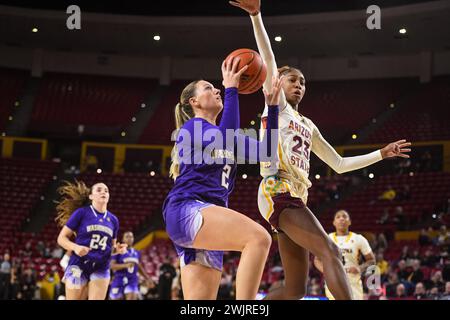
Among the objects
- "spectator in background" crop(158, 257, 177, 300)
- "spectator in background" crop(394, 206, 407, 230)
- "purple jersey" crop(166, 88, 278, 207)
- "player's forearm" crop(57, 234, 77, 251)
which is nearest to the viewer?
"purple jersey" crop(166, 88, 278, 207)

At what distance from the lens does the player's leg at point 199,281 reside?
4.08 m

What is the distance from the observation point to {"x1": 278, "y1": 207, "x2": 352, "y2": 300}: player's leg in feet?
13.6

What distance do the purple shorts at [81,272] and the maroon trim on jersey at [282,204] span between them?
3.34 meters

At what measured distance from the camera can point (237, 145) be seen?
4059 millimetres

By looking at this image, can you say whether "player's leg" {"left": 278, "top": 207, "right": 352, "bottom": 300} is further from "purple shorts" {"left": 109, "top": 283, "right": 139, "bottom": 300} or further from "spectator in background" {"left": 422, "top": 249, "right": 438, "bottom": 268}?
"spectator in background" {"left": 422, "top": 249, "right": 438, "bottom": 268}

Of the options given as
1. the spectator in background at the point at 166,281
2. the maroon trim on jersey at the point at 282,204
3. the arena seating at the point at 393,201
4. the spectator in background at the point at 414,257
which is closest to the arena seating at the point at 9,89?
the arena seating at the point at 393,201

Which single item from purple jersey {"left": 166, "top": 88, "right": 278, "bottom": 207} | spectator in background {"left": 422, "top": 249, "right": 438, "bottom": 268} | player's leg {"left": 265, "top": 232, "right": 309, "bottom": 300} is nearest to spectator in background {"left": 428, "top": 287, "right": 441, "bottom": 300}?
spectator in background {"left": 422, "top": 249, "right": 438, "bottom": 268}

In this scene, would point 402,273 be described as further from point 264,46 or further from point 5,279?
point 264,46

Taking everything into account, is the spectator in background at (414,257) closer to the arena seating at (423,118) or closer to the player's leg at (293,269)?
the arena seating at (423,118)

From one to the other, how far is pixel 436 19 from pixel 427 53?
383 cm

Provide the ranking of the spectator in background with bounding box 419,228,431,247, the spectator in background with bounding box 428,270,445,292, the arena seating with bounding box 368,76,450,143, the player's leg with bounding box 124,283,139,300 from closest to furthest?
→ the player's leg with bounding box 124,283,139,300
the spectator in background with bounding box 428,270,445,292
the spectator in background with bounding box 419,228,431,247
the arena seating with bounding box 368,76,450,143

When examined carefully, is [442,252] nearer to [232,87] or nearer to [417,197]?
[417,197]

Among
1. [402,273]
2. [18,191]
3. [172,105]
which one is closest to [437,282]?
[402,273]

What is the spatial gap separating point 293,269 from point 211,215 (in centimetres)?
114
